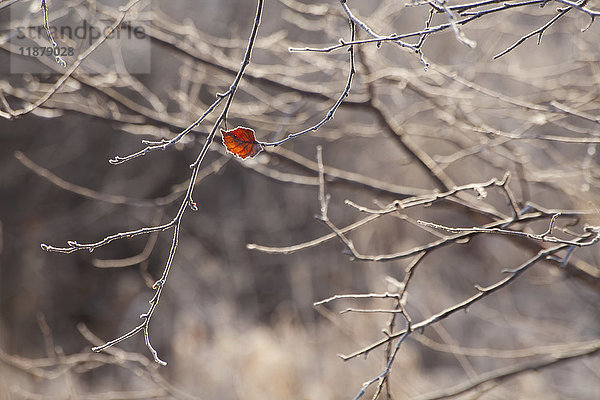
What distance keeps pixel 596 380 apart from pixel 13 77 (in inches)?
228

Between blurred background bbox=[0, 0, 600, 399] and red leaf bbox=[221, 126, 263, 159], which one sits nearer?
red leaf bbox=[221, 126, 263, 159]

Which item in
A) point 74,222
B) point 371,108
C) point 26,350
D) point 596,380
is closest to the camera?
point 371,108

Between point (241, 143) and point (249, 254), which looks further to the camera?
point (249, 254)

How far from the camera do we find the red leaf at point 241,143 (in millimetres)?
1225

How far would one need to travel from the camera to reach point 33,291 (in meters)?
6.14

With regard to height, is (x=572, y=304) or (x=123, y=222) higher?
(x=572, y=304)

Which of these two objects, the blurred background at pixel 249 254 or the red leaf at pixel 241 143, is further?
the blurred background at pixel 249 254

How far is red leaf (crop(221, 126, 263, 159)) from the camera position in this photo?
122 cm

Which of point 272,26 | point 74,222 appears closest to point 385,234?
point 272,26

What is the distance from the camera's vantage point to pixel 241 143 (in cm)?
124

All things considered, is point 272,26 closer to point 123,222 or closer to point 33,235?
point 123,222

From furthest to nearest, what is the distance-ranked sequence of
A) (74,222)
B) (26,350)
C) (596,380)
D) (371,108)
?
(74,222)
(26,350)
(596,380)
(371,108)

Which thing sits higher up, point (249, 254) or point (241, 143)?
point (249, 254)

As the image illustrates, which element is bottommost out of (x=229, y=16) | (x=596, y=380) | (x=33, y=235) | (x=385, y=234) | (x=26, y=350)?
(x=26, y=350)
